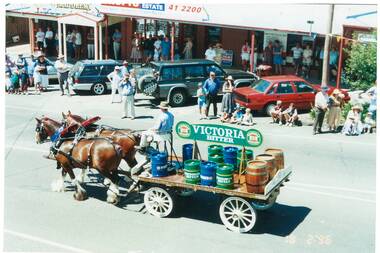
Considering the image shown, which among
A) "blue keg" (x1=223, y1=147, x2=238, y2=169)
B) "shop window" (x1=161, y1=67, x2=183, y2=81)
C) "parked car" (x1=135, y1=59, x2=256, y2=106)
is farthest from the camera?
"shop window" (x1=161, y1=67, x2=183, y2=81)

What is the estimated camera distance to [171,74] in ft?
70.6

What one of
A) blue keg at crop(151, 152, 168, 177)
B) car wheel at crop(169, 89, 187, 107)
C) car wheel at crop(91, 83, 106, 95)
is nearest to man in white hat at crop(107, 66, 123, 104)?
car wheel at crop(91, 83, 106, 95)

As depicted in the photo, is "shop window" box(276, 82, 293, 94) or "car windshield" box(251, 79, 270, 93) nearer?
"shop window" box(276, 82, 293, 94)

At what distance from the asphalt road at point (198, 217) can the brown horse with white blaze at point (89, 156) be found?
375 millimetres

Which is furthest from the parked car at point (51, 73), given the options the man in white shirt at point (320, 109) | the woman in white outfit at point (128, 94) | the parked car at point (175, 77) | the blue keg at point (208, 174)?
the blue keg at point (208, 174)

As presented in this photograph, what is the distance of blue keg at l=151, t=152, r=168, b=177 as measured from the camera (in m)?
10.6

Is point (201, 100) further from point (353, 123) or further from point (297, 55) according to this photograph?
point (297, 55)

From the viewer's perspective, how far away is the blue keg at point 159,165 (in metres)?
10.6

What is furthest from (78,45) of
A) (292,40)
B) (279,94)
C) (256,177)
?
(256,177)

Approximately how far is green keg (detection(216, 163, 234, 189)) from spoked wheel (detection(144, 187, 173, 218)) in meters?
1.25

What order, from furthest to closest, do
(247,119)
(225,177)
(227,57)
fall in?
(227,57) < (247,119) < (225,177)

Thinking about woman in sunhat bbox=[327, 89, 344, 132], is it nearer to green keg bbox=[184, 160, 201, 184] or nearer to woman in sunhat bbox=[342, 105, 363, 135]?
woman in sunhat bbox=[342, 105, 363, 135]

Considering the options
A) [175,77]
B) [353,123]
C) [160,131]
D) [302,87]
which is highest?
[175,77]

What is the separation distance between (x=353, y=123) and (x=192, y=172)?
9.02m
